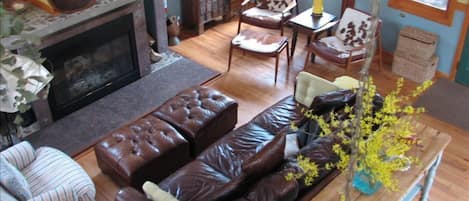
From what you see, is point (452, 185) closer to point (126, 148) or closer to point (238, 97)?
point (238, 97)

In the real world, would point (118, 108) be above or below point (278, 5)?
below

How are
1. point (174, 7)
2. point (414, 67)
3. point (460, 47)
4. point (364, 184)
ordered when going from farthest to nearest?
point (174, 7) → point (414, 67) → point (460, 47) → point (364, 184)

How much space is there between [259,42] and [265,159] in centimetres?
248

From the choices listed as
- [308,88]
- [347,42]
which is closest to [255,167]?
[308,88]

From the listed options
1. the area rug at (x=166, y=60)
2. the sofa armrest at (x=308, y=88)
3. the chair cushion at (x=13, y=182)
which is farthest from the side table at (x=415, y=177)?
the area rug at (x=166, y=60)

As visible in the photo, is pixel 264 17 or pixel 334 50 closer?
pixel 334 50

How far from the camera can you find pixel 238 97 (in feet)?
17.1

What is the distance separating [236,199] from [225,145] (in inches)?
34.7

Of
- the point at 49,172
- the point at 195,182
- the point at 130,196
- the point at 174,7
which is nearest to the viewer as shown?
the point at 130,196

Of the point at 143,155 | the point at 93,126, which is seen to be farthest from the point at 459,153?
the point at 93,126

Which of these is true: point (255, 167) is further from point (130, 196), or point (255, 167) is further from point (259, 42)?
point (259, 42)

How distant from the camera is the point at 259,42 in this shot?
540 cm

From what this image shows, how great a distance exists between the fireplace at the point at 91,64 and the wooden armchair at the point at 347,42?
1917 millimetres

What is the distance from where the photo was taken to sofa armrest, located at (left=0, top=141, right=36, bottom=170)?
12.0 ft
